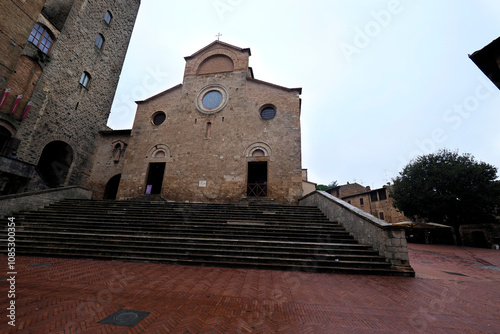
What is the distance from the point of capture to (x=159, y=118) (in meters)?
16.7

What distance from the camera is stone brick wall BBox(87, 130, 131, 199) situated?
16359mm

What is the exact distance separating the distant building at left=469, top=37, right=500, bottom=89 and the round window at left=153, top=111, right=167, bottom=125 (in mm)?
16755

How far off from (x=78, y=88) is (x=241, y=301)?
65.8 feet

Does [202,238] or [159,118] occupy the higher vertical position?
[159,118]

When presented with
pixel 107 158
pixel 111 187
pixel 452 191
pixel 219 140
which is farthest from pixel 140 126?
pixel 452 191

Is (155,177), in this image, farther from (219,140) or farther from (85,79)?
(85,79)

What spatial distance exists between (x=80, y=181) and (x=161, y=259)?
14843 millimetres

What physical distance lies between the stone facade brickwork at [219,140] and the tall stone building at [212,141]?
0.21 ft

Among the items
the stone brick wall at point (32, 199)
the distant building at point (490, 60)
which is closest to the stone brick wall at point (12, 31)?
the distant building at point (490, 60)

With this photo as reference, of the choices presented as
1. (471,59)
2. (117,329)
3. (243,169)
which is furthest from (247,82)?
(117,329)

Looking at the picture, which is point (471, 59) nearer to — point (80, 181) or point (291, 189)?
point (291, 189)

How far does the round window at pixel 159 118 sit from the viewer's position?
16500 millimetres

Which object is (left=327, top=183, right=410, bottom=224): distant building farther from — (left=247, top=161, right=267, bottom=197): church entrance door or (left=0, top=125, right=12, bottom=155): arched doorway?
(left=0, top=125, right=12, bottom=155): arched doorway

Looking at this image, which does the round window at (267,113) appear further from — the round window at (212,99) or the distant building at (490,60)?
the distant building at (490,60)
